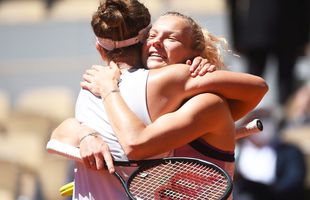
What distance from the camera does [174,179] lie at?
8.85ft

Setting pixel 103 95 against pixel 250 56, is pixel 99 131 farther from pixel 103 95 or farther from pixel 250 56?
pixel 250 56

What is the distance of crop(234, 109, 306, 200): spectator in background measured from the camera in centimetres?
674

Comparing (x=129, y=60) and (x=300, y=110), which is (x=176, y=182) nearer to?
(x=129, y=60)

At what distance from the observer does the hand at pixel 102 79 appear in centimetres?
279

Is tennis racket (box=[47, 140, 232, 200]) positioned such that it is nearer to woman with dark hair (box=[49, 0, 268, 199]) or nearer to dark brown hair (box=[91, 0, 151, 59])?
woman with dark hair (box=[49, 0, 268, 199])

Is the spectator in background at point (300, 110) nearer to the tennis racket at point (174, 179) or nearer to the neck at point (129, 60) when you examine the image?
the neck at point (129, 60)

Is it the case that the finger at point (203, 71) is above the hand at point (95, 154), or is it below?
above

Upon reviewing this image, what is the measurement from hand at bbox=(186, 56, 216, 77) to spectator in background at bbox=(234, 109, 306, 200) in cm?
399

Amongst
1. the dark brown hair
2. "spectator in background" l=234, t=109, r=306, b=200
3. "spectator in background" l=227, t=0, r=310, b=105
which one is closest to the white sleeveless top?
the dark brown hair

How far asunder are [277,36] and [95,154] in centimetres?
640

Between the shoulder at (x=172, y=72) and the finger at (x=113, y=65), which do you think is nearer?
the shoulder at (x=172, y=72)

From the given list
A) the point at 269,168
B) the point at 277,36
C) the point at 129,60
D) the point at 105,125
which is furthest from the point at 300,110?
Result: the point at 105,125

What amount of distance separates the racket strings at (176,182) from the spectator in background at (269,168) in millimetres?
4056

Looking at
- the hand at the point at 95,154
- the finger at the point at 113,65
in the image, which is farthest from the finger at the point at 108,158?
the finger at the point at 113,65
